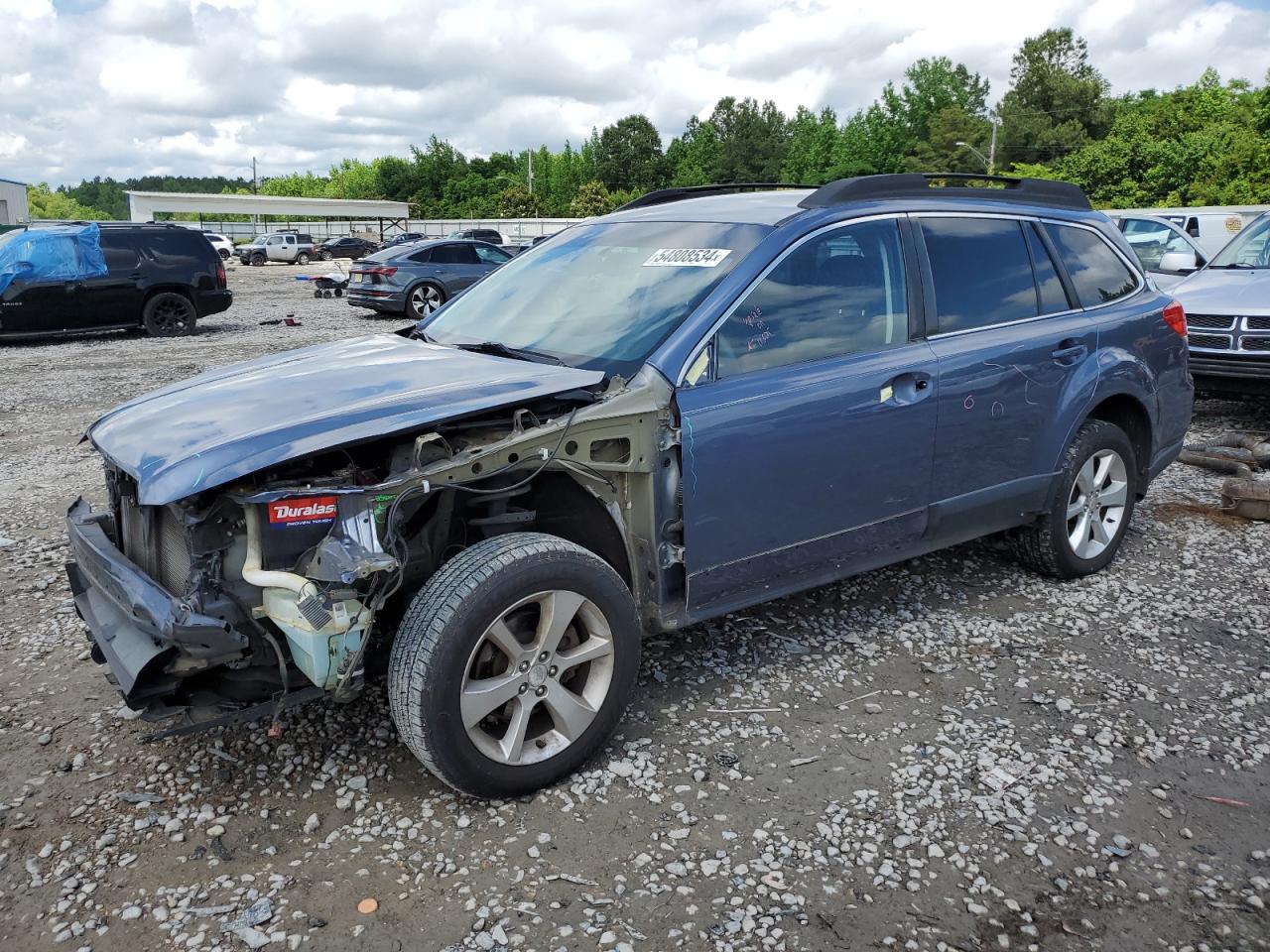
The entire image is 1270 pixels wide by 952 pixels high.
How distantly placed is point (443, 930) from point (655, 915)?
557mm

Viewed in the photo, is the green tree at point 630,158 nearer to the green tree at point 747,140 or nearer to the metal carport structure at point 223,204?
the green tree at point 747,140

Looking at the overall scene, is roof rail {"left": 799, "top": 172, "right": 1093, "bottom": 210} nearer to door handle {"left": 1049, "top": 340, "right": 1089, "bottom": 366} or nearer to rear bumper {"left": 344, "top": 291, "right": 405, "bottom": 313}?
door handle {"left": 1049, "top": 340, "right": 1089, "bottom": 366}

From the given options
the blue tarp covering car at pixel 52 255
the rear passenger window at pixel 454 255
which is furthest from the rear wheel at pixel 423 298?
the blue tarp covering car at pixel 52 255

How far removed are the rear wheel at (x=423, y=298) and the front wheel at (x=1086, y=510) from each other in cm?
1412

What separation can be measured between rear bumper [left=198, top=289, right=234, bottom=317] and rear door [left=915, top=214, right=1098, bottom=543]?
45.7 ft

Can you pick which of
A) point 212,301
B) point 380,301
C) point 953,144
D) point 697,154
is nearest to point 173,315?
point 212,301

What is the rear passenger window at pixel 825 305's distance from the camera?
3.47 meters

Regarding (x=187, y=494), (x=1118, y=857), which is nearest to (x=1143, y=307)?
(x=1118, y=857)

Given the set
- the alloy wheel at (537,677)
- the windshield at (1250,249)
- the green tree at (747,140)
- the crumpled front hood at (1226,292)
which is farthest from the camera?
the green tree at (747,140)

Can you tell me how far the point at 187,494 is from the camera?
8.47ft

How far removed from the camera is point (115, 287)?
14.4 m

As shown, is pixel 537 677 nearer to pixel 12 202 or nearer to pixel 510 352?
pixel 510 352

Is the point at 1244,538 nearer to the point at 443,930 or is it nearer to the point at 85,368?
the point at 443,930

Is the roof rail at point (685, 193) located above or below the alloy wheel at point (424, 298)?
above
